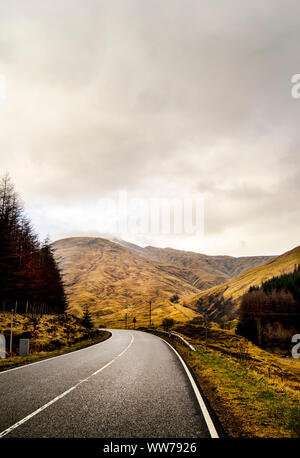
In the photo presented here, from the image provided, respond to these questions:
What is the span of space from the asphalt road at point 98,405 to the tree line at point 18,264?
20.8 metres

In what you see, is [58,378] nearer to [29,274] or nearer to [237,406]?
[237,406]

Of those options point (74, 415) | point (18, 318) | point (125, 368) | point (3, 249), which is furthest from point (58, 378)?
point (3, 249)

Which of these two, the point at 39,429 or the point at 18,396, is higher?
the point at 39,429

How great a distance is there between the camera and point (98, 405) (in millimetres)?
6387

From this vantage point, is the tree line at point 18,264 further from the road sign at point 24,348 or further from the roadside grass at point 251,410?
the roadside grass at point 251,410

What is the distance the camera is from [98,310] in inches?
6993

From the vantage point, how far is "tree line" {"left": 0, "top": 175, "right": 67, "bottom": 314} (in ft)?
97.3

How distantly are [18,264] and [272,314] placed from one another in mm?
72904

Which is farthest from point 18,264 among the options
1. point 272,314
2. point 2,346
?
point 272,314

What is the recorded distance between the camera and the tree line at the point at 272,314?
75500mm

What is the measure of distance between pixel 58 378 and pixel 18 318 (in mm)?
16411

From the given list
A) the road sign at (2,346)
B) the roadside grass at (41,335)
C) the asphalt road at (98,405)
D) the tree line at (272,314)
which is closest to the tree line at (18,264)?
the roadside grass at (41,335)

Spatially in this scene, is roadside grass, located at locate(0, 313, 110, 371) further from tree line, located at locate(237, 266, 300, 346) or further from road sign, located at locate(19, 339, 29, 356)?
tree line, located at locate(237, 266, 300, 346)

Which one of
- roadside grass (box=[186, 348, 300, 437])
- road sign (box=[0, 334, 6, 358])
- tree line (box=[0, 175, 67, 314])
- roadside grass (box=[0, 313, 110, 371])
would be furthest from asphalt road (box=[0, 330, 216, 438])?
tree line (box=[0, 175, 67, 314])
